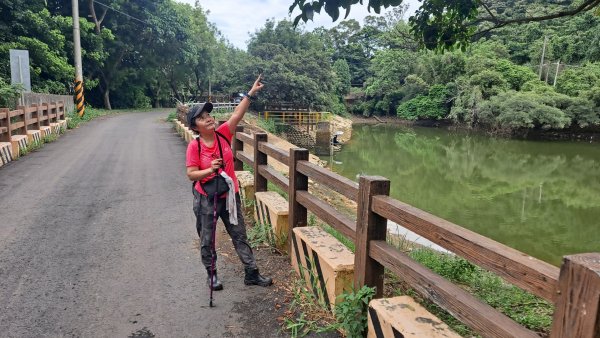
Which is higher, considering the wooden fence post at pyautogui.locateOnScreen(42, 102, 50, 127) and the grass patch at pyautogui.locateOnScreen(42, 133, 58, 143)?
the wooden fence post at pyautogui.locateOnScreen(42, 102, 50, 127)

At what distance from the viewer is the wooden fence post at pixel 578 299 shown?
5.47ft

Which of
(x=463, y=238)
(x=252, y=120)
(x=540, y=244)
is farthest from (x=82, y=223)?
(x=252, y=120)

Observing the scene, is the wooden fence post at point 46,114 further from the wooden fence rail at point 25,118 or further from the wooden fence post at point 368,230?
the wooden fence post at point 368,230

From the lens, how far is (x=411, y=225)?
9.37 feet

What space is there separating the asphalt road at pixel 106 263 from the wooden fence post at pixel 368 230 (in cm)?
91

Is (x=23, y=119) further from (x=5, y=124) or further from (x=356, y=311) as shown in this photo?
(x=356, y=311)

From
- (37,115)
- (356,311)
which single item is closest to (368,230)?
(356,311)

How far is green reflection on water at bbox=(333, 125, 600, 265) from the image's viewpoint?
13.9 meters

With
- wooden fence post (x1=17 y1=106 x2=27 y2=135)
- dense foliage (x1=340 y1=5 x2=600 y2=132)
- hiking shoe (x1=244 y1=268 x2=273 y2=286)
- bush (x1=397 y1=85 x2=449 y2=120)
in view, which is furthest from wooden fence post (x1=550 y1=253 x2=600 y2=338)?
bush (x1=397 y1=85 x2=449 y2=120)

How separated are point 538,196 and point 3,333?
788 inches

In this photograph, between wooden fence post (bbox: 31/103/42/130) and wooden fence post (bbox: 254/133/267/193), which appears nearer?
wooden fence post (bbox: 254/133/267/193)

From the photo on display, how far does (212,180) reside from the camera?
13.1 feet

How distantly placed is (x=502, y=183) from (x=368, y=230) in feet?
67.8

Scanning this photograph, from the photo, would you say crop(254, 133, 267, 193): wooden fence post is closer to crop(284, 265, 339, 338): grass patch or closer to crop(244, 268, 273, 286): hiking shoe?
crop(244, 268, 273, 286): hiking shoe
